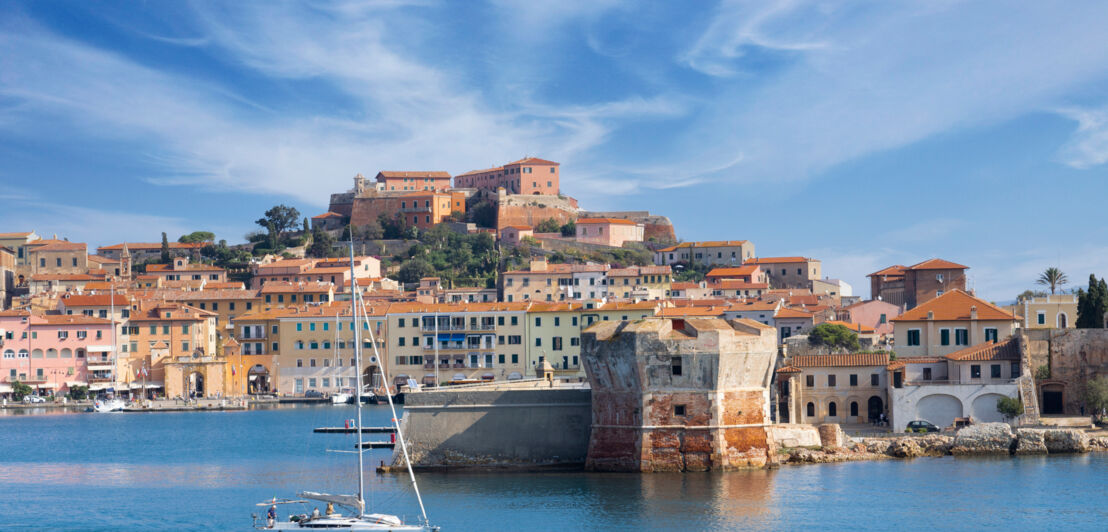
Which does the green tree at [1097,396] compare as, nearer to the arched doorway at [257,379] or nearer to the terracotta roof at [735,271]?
the arched doorway at [257,379]

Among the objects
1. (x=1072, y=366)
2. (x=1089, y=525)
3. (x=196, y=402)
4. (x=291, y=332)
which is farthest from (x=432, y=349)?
(x=1089, y=525)

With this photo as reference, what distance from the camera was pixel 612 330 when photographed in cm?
3806

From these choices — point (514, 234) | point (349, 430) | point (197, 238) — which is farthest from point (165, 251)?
point (349, 430)

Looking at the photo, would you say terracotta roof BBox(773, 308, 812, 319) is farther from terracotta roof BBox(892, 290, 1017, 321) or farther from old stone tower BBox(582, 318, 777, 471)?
old stone tower BBox(582, 318, 777, 471)

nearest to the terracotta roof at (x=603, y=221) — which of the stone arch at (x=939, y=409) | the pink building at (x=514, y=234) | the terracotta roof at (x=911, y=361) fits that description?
the pink building at (x=514, y=234)

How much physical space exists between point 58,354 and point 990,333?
6067 centimetres

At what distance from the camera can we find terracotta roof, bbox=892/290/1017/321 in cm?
5253

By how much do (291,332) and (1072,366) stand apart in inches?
1994

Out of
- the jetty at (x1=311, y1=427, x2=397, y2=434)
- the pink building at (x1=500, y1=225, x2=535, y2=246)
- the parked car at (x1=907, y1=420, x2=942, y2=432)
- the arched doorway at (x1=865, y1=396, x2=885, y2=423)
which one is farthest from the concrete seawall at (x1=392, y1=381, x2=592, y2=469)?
the pink building at (x1=500, y1=225, x2=535, y2=246)

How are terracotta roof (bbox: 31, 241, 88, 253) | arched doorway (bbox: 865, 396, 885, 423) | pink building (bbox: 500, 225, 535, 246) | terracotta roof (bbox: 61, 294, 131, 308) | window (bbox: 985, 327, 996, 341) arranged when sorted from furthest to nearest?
pink building (bbox: 500, 225, 535, 246)
terracotta roof (bbox: 31, 241, 88, 253)
terracotta roof (bbox: 61, 294, 131, 308)
window (bbox: 985, 327, 996, 341)
arched doorway (bbox: 865, 396, 885, 423)

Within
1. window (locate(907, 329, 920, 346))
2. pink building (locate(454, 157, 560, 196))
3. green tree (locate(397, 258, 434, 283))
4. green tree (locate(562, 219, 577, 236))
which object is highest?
pink building (locate(454, 157, 560, 196))

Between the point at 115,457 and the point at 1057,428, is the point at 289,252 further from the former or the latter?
the point at 1057,428

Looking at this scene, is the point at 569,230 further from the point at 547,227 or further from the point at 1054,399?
the point at 1054,399

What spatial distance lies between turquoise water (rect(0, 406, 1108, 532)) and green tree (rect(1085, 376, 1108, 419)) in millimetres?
6038
